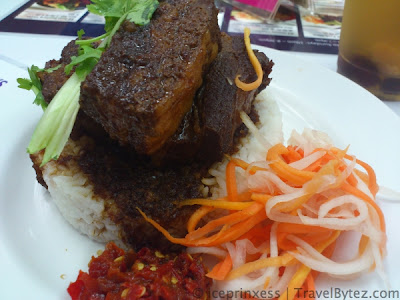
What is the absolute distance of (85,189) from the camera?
83.9 inches

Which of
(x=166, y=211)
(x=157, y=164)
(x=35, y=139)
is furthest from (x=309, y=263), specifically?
(x=35, y=139)

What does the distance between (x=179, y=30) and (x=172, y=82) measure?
0.36 metres

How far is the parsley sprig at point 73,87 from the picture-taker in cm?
188

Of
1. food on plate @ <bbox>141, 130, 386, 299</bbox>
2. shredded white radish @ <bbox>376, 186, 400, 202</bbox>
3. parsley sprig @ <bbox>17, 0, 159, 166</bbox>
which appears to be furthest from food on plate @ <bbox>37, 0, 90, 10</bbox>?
shredded white radish @ <bbox>376, 186, 400, 202</bbox>

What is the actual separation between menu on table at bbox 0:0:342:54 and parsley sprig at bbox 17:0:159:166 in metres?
2.44

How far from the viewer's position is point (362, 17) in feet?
10.1

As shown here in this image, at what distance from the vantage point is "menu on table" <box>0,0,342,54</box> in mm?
4281

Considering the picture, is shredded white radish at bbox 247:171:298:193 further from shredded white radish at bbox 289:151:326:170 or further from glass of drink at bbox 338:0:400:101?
glass of drink at bbox 338:0:400:101

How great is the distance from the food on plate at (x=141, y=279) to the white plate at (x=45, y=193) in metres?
0.19

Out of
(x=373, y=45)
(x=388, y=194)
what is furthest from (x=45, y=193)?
(x=373, y=45)

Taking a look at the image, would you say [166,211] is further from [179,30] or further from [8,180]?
[8,180]

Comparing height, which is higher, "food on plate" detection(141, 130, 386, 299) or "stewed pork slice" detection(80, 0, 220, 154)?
"stewed pork slice" detection(80, 0, 220, 154)

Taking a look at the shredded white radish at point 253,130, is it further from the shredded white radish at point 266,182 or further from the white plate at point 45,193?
the white plate at point 45,193

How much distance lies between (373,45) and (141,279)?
2723 millimetres
